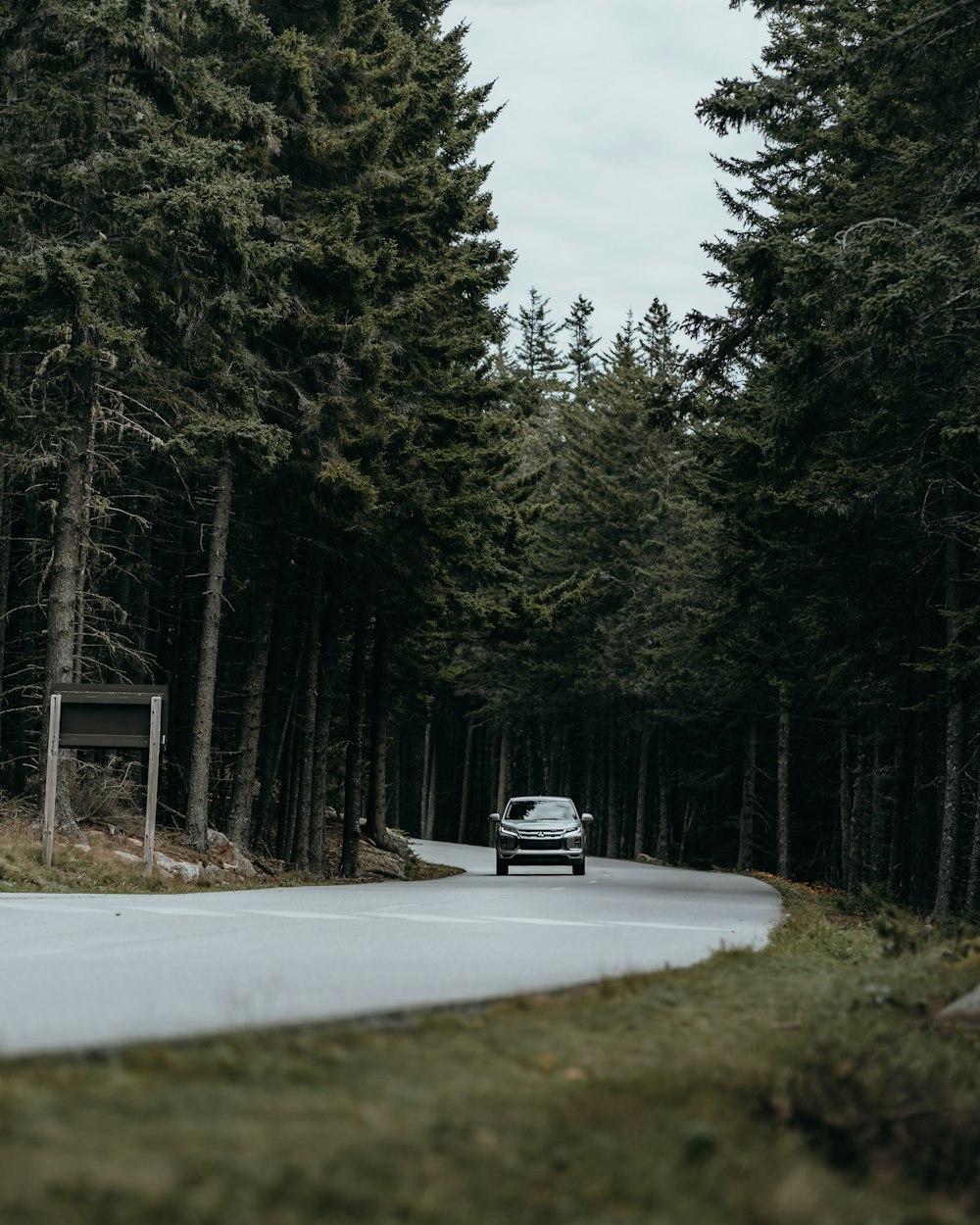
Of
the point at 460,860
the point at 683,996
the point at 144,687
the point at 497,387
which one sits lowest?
the point at 460,860

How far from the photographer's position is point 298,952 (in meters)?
11.0

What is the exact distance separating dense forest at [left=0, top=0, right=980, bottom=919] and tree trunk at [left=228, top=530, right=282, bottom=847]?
8 cm

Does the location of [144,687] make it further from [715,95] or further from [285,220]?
[715,95]

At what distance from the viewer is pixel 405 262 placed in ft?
91.4

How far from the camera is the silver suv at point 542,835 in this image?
1198 inches

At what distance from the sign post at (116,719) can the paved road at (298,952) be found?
7.51 ft

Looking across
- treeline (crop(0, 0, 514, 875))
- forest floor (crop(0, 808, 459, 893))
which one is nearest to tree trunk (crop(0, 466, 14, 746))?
treeline (crop(0, 0, 514, 875))

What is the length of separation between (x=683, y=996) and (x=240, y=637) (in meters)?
28.9

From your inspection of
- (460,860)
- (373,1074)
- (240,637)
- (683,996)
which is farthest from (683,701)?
(373,1074)

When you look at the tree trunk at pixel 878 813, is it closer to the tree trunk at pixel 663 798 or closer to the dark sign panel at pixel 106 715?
the tree trunk at pixel 663 798

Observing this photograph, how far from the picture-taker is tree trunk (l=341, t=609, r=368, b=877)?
32406mm

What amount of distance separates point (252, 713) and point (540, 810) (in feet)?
23.6

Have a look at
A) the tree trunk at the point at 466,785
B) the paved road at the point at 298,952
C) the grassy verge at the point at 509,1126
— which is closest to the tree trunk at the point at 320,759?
the paved road at the point at 298,952

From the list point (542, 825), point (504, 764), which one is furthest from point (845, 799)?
point (504, 764)
